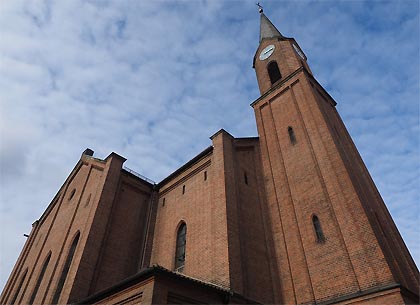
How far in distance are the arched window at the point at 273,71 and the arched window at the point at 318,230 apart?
9.87 metres

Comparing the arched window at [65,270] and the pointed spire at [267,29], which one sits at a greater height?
the pointed spire at [267,29]

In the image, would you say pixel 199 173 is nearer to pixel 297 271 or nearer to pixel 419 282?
pixel 297 271

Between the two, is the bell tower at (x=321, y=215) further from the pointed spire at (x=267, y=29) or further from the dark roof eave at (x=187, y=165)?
the pointed spire at (x=267, y=29)

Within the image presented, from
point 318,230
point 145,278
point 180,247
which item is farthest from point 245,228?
point 145,278

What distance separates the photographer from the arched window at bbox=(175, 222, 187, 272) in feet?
43.9

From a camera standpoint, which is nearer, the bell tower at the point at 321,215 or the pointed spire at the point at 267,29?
the bell tower at the point at 321,215

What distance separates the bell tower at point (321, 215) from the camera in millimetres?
9445

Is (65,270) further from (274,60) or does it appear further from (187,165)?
(274,60)

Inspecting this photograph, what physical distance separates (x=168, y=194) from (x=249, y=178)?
488 cm

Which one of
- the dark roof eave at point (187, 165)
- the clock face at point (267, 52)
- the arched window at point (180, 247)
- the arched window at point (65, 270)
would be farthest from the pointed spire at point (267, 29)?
the arched window at point (65, 270)

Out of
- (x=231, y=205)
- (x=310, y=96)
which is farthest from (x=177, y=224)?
(x=310, y=96)

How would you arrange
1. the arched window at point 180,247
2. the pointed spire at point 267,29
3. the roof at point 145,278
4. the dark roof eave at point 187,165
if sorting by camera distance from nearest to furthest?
the roof at point 145,278 < the arched window at point 180,247 < the dark roof eave at point 187,165 < the pointed spire at point 267,29

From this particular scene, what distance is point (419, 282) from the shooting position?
414 inches

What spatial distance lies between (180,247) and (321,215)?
20.3 feet
